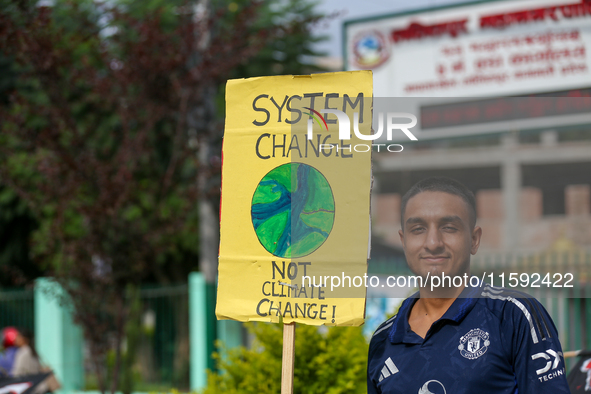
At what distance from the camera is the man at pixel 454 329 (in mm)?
2115

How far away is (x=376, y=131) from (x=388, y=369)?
3.24ft

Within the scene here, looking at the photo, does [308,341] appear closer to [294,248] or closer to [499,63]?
[294,248]

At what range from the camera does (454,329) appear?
2.29 metres

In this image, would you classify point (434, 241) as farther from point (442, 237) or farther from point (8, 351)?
point (8, 351)

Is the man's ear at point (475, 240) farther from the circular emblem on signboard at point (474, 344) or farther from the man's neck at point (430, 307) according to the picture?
the circular emblem on signboard at point (474, 344)

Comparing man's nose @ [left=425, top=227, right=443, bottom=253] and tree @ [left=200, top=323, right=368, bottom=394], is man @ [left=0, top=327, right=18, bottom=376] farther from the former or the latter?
man's nose @ [left=425, top=227, right=443, bottom=253]

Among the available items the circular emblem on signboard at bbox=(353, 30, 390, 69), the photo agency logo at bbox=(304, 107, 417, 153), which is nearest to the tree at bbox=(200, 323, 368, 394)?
the photo agency logo at bbox=(304, 107, 417, 153)

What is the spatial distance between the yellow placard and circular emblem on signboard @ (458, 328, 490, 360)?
0.56 metres

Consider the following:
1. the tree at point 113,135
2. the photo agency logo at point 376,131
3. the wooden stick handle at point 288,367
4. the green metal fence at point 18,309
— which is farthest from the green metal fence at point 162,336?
the photo agency logo at point 376,131

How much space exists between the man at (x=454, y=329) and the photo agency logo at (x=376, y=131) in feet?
1.00

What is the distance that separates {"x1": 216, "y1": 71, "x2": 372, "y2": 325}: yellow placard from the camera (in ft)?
9.07

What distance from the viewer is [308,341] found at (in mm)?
3973

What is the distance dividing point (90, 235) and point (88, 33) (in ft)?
7.90

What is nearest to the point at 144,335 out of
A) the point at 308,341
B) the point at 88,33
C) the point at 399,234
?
the point at 88,33
